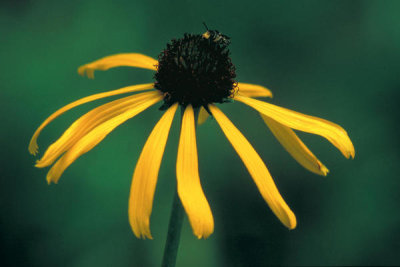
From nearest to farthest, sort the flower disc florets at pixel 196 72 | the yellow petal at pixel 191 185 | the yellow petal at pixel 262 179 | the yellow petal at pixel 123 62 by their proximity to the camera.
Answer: the yellow petal at pixel 191 185, the yellow petal at pixel 262 179, the flower disc florets at pixel 196 72, the yellow petal at pixel 123 62

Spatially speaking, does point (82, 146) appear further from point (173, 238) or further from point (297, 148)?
point (297, 148)

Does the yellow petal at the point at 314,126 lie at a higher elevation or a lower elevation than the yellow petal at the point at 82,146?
higher

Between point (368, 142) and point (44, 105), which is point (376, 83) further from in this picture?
point (44, 105)

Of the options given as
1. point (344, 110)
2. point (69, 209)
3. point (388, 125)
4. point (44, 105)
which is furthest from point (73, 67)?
point (388, 125)

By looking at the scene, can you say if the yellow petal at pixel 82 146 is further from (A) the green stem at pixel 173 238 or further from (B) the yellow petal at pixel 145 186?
(A) the green stem at pixel 173 238

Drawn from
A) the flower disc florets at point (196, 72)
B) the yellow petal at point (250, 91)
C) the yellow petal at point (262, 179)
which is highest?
the yellow petal at point (250, 91)

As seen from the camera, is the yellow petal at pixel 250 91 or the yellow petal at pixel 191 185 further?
the yellow petal at pixel 250 91

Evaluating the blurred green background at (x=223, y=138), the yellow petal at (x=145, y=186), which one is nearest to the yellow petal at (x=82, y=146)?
the yellow petal at (x=145, y=186)

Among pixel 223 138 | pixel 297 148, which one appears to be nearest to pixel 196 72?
pixel 297 148
